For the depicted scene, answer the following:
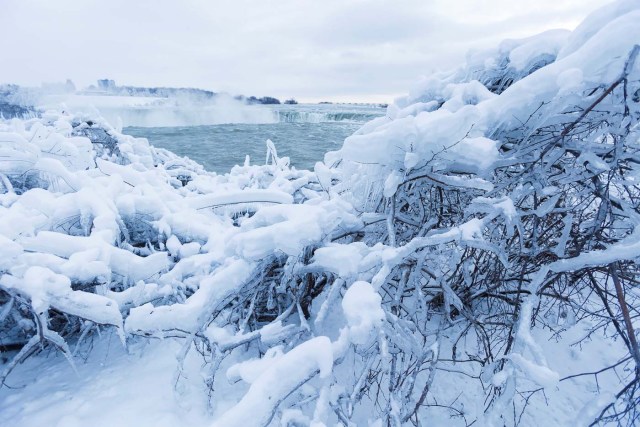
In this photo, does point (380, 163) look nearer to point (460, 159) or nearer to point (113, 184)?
point (460, 159)

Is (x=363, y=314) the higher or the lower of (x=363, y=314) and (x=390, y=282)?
the higher

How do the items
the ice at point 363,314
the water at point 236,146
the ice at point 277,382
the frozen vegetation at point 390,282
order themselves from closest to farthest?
the ice at point 277,382 < the ice at point 363,314 < the frozen vegetation at point 390,282 < the water at point 236,146

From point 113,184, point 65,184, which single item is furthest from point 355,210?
point 65,184

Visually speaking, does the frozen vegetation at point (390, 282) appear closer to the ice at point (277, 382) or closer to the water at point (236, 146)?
the ice at point (277, 382)

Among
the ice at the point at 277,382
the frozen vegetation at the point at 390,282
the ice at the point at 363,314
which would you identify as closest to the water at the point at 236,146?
the frozen vegetation at the point at 390,282

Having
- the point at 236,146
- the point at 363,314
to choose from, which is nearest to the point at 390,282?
the point at 363,314

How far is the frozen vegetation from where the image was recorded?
5.65 ft

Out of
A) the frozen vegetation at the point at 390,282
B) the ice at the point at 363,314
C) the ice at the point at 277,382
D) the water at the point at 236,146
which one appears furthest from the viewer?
the water at the point at 236,146

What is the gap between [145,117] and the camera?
126ft

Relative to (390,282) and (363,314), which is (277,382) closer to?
(363,314)

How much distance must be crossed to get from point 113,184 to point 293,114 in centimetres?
4200

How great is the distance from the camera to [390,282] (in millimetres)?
2586

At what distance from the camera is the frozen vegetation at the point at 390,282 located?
5.65 ft

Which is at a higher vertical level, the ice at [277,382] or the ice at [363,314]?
the ice at [363,314]
